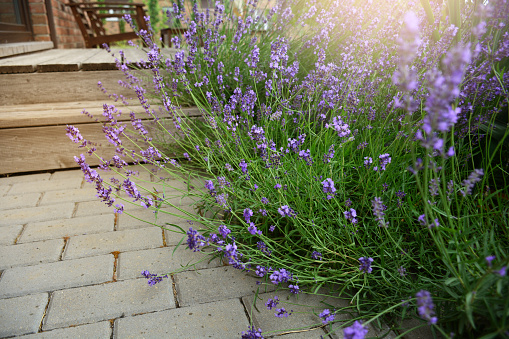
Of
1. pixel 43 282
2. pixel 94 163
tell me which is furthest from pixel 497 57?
pixel 94 163

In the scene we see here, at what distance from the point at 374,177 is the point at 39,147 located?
233cm

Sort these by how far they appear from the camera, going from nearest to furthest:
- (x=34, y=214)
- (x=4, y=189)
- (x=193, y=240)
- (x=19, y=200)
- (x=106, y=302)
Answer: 1. (x=193, y=240)
2. (x=106, y=302)
3. (x=34, y=214)
4. (x=19, y=200)
5. (x=4, y=189)

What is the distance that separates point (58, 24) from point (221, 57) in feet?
14.1

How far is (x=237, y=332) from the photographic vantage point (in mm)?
1195

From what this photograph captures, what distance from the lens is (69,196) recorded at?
2.20 m

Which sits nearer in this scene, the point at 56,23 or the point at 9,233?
the point at 9,233

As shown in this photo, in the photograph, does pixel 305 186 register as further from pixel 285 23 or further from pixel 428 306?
pixel 285 23

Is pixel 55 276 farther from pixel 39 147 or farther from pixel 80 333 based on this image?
pixel 39 147

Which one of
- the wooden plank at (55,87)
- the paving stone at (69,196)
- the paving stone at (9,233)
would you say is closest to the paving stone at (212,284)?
the paving stone at (9,233)

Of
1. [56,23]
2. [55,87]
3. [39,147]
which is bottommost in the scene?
[39,147]

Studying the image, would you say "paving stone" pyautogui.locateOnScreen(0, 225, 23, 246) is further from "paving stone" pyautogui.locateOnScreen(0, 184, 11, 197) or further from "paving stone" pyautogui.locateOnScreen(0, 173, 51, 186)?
"paving stone" pyautogui.locateOnScreen(0, 173, 51, 186)

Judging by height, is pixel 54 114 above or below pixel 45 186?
above

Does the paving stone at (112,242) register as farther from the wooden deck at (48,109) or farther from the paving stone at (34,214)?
the wooden deck at (48,109)

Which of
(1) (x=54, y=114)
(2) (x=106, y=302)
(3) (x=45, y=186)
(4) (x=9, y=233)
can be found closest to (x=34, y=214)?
(4) (x=9, y=233)
